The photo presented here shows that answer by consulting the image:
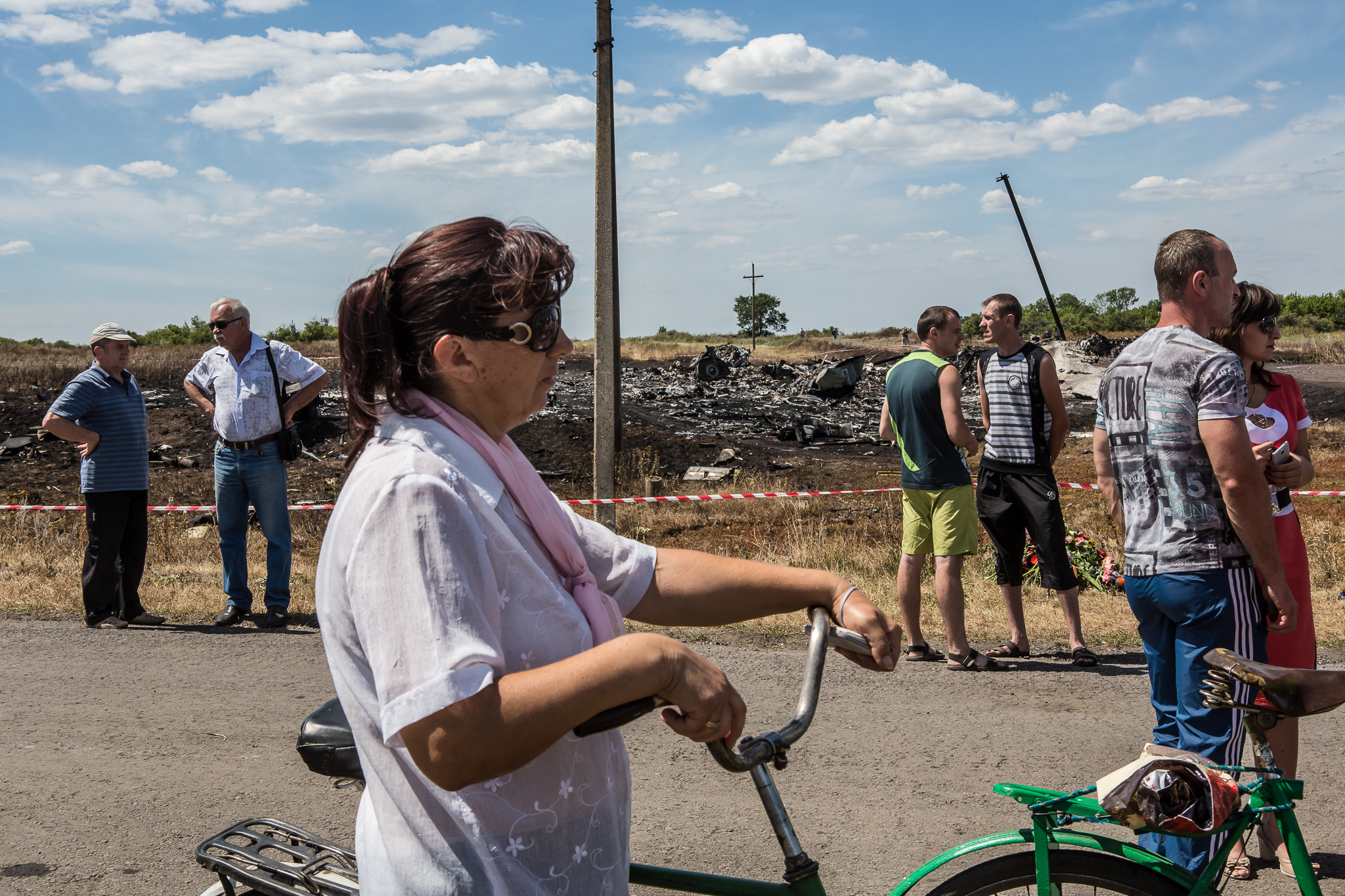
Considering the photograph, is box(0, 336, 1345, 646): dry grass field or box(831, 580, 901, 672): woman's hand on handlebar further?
box(0, 336, 1345, 646): dry grass field

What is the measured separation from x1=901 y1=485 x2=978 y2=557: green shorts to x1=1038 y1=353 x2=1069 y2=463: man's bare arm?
0.56 meters

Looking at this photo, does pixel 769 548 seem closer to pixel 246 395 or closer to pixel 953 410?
pixel 953 410

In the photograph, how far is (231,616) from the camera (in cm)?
692

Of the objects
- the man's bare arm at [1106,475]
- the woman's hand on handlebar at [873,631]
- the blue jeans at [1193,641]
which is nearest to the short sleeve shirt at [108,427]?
the man's bare arm at [1106,475]

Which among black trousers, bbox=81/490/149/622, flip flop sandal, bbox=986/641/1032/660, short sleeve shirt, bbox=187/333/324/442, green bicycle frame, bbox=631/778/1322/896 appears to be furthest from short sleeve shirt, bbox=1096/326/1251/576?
black trousers, bbox=81/490/149/622

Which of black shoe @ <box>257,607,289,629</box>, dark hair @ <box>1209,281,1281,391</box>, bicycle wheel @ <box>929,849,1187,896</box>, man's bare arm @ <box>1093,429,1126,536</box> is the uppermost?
dark hair @ <box>1209,281,1281,391</box>

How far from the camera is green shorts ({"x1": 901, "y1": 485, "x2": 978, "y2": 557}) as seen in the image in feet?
19.5

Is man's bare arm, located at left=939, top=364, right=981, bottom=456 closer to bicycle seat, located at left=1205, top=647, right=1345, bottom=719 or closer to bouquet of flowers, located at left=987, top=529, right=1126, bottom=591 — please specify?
bouquet of flowers, located at left=987, top=529, right=1126, bottom=591

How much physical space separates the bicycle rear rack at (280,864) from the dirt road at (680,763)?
61.3 inches

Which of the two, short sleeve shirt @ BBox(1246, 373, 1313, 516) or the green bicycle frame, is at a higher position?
short sleeve shirt @ BBox(1246, 373, 1313, 516)

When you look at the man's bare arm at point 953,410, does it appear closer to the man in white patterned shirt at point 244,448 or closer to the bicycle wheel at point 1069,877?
the bicycle wheel at point 1069,877

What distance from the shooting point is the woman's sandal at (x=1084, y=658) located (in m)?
5.78

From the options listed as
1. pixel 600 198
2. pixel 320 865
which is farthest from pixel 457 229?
pixel 600 198

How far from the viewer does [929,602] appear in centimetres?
731
